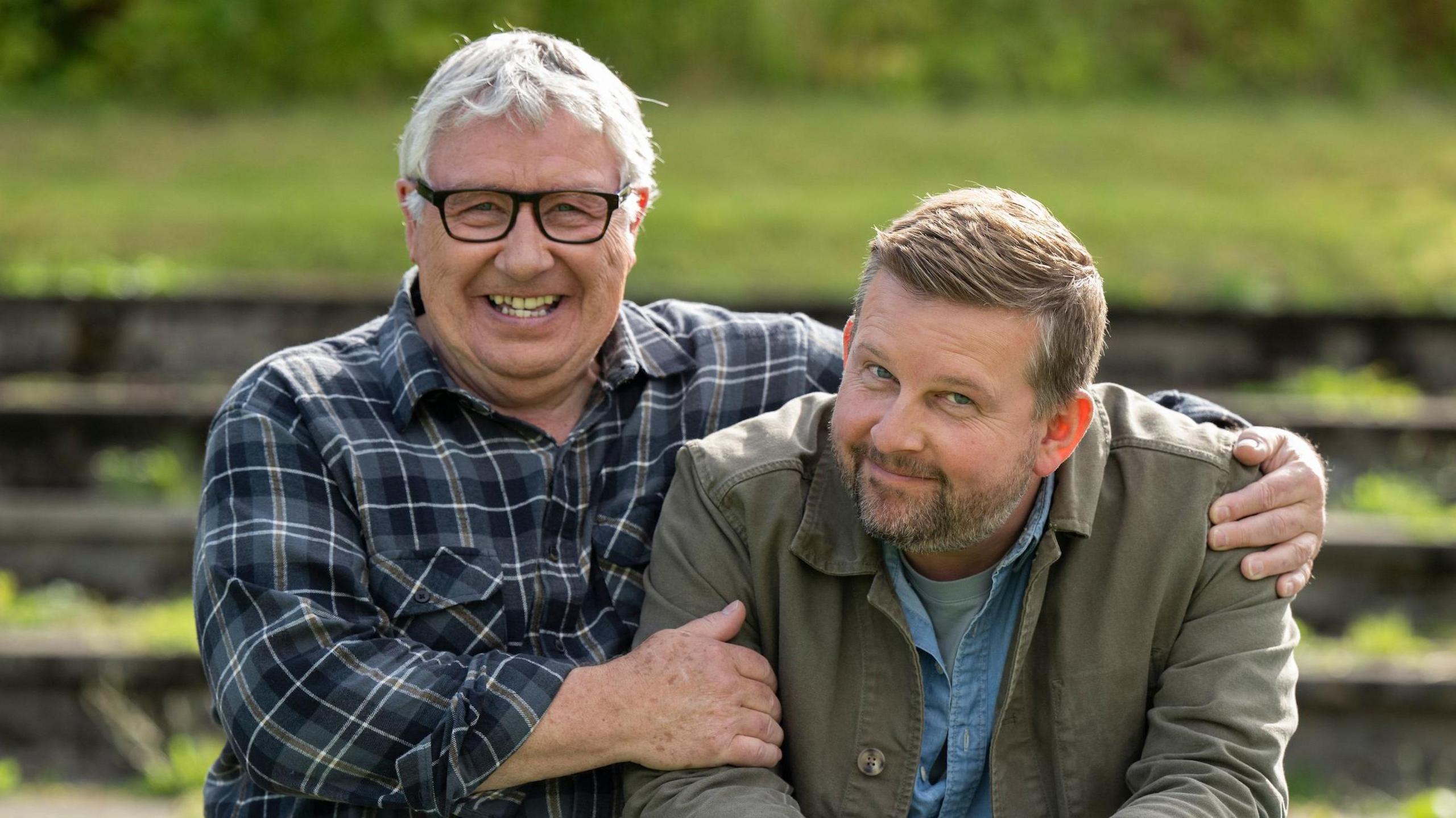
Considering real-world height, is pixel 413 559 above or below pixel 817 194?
above

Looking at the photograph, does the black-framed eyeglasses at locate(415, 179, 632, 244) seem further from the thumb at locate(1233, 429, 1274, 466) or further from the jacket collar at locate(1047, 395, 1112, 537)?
the thumb at locate(1233, 429, 1274, 466)

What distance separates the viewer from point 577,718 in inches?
90.1

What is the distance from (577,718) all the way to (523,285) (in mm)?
742

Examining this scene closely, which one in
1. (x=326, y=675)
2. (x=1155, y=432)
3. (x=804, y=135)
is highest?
(x=1155, y=432)

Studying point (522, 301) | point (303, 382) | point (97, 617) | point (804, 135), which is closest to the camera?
point (303, 382)

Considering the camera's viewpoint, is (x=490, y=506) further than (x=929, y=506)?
Yes

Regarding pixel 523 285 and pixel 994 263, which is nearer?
pixel 994 263

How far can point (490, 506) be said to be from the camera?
2.53 meters

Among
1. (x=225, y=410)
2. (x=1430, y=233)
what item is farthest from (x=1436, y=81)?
(x=225, y=410)

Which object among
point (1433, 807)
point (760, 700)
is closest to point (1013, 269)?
point (760, 700)

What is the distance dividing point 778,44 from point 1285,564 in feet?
28.7

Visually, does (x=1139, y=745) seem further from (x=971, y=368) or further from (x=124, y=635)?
(x=124, y=635)

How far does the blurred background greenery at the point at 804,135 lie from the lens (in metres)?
7.52

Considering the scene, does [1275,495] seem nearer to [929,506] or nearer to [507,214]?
[929,506]
